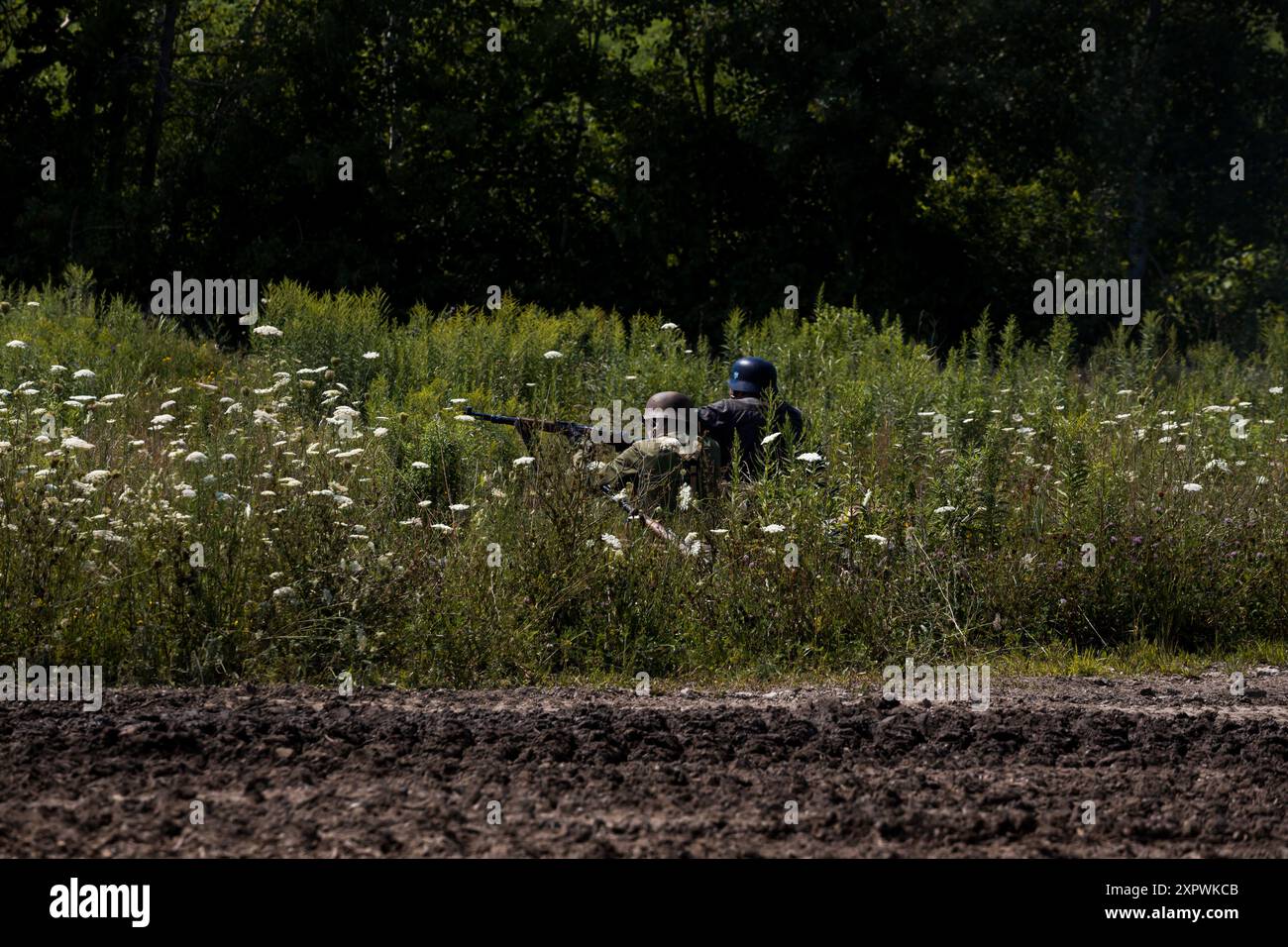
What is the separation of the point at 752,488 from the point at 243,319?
17.9ft

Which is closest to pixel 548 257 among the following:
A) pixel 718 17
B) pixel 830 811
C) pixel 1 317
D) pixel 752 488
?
pixel 718 17

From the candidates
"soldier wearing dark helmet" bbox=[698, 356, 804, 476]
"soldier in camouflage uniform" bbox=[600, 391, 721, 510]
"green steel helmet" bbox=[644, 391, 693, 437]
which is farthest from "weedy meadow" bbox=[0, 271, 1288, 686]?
"green steel helmet" bbox=[644, 391, 693, 437]

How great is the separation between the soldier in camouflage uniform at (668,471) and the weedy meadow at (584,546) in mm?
238

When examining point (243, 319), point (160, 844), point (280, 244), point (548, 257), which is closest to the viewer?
point (160, 844)

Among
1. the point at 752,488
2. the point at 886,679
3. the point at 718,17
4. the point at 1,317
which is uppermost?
the point at 718,17

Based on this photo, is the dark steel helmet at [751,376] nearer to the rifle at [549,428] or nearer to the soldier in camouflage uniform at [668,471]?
the soldier in camouflage uniform at [668,471]

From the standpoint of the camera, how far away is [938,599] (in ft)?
25.5

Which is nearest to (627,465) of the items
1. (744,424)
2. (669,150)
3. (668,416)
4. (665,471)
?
(665,471)

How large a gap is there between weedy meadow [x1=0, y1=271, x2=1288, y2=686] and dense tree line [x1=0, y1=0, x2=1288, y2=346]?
12889 mm

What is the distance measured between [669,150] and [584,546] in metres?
18.5

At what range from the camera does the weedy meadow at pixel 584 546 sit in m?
6.61

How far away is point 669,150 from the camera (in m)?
24.9

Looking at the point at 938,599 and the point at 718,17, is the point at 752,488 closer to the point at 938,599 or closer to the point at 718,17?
the point at 938,599
